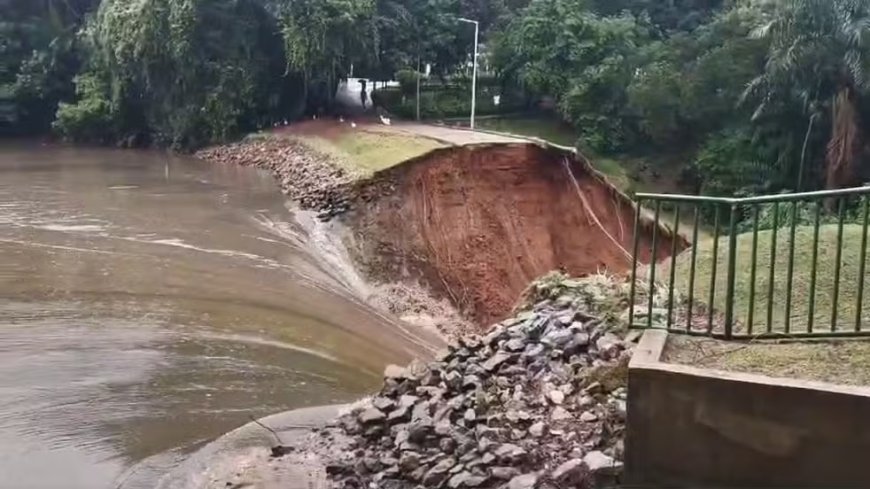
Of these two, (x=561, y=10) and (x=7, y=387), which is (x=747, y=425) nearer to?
(x=7, y=387)

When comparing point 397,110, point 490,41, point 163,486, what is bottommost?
point 163,486

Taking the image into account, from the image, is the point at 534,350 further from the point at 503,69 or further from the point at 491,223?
the point at 503,69

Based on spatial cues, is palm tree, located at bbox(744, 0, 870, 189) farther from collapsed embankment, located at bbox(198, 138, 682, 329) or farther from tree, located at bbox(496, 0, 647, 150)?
tree, located at bbox(496, 0, 647, 150)

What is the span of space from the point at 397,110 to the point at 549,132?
5.38m

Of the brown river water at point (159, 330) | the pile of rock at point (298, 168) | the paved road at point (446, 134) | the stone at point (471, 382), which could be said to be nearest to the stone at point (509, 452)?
the stone at point (471, 382)

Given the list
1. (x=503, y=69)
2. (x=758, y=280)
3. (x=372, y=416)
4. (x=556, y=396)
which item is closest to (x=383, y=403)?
(x=372, y=416)

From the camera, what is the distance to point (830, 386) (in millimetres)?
4531

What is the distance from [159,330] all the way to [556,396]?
19.6 feet

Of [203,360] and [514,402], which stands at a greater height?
[514,402]

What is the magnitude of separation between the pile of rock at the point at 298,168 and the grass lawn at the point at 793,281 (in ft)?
29.5

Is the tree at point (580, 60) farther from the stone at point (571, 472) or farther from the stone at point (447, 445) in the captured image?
the stone at point (571, 472)

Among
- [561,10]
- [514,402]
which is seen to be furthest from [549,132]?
[514,402]

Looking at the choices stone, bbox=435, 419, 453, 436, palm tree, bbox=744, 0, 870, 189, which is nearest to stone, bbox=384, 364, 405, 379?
stone, bbox=435, 419, 453, 436

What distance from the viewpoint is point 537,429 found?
570cm
